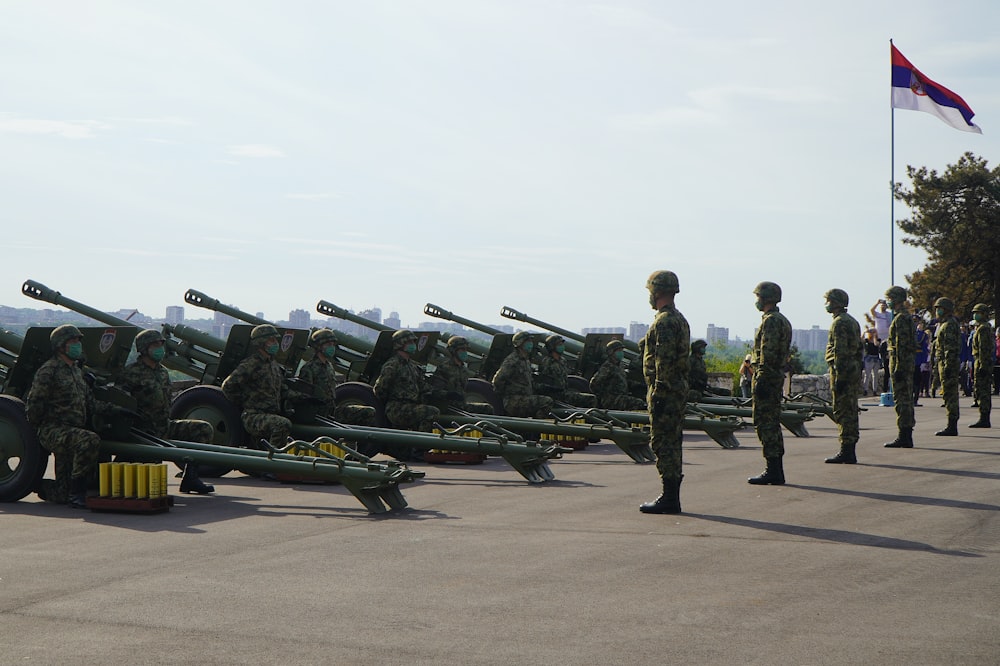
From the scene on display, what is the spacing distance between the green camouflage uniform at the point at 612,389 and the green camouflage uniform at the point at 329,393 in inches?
193

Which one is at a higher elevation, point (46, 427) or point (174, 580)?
point (46, 427)

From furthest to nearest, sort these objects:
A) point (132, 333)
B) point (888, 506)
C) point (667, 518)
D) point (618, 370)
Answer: point (618, 370) < point (132, 333) < point (888, 506) < point (667, 518)

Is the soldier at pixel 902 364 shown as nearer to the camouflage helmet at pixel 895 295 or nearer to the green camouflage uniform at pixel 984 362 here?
the camouflage helmet at pixel 895 295

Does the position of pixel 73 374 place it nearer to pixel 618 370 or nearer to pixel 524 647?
pixel 524 647

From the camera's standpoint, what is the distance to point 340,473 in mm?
9133

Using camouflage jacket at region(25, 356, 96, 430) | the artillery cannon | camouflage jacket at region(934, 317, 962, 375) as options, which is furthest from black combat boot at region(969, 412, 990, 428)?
camouflage jacket at region(25, 356, 96, 430)

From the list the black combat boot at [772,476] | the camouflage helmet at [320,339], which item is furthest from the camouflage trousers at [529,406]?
the black combat boot at [772,476]

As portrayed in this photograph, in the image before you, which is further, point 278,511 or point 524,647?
point 278,511

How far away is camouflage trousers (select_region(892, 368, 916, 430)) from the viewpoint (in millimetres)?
14216

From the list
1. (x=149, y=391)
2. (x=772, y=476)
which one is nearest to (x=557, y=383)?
(x=772, y=476)

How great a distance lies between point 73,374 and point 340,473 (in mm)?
2551

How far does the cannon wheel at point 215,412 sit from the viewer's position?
11.9 m

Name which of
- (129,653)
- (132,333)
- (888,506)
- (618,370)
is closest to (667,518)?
(888,506)

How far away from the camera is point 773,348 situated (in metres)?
11.0
